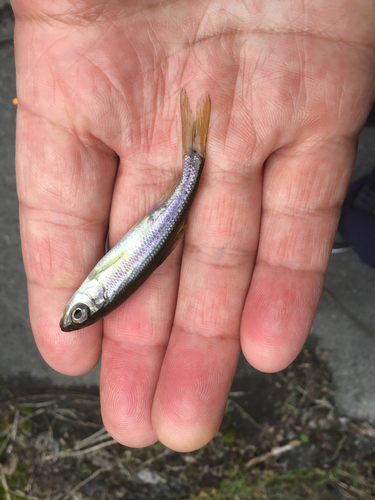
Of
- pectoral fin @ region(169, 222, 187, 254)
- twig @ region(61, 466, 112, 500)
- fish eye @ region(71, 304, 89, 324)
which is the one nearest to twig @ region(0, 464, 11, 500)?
twig @ region(61, 466, 112, 500)

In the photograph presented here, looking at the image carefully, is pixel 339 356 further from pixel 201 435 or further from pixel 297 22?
pixel 297 22

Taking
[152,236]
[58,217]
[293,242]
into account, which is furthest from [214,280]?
[58,217]

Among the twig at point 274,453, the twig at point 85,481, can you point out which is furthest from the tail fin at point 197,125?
the twig at point 85,481

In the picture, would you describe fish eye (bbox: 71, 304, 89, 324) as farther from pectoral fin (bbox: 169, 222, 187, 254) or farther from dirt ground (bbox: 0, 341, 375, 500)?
dirt ground (bbox: 0, 341, 375, 500)

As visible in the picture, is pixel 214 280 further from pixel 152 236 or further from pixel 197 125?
pixel 197 125

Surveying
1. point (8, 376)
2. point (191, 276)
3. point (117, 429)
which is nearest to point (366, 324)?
point (191, 276)

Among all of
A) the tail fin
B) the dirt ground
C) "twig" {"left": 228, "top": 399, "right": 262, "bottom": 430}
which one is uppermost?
the tail fin
